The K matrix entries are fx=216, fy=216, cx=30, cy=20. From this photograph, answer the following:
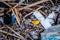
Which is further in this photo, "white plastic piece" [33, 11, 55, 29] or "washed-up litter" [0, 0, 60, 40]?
"white plastic piece" [33, 11, 55, 29]

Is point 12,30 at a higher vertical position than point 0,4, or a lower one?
lower

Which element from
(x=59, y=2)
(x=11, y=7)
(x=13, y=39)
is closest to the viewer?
(x=13, y=39)

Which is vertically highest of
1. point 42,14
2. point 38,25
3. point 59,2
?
point 59,2

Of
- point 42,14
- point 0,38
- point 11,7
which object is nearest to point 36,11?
point 42,14

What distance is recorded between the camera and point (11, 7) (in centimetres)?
566

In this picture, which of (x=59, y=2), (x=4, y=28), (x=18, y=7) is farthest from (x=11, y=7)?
(x=59, y=2)

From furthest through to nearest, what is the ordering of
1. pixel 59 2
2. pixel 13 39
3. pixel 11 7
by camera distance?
pixel 59 2 < pixel 11 7 < pixel 13 39

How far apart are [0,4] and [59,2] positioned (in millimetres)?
1680

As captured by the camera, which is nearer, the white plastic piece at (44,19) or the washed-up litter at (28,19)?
the washed-up litter at (28,19)

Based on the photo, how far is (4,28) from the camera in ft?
17.9

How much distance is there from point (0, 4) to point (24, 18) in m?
0.80

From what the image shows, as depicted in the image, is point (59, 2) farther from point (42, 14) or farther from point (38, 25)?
point (38, 25)

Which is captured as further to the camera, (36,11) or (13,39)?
(36,11)

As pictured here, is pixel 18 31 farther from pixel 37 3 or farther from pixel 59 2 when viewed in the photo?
pixel 59 2
